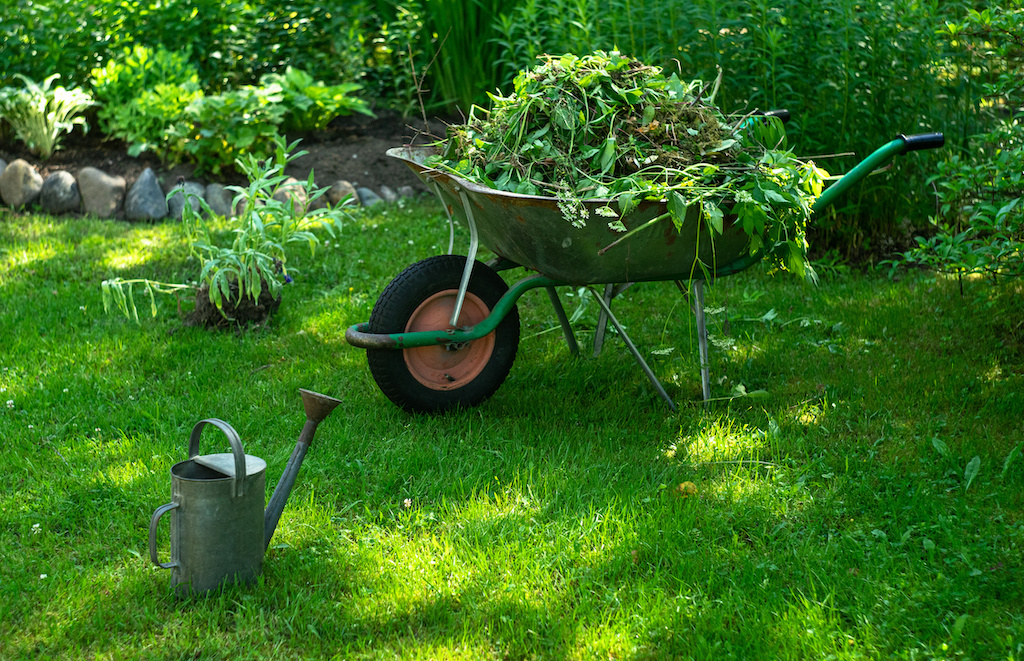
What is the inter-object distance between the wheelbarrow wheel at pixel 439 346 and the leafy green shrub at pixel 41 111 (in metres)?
3.96

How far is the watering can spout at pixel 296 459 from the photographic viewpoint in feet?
7.47

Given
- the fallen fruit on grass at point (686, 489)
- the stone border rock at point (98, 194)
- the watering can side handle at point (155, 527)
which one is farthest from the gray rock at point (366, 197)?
the watering can side handle at point (155, 527)

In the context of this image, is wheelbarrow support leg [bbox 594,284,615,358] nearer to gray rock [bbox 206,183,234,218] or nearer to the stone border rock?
the stone border rock

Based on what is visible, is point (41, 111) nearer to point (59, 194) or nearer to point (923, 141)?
point (59, 194)

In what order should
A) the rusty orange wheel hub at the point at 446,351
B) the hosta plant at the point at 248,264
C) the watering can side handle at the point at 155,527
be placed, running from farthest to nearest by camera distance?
1. the hosta plant at the point at 248,264
2. the rusty orange wheel hub at the point at 446,351
3. the watering can side handle at the point at 155,527

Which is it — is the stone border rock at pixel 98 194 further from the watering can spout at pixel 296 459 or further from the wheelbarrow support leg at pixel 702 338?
the watering can spout at pixel 296 459

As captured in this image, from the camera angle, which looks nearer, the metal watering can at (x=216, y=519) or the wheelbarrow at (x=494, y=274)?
the metal watering can at (x=216, y=519)

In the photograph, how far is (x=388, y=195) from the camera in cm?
623

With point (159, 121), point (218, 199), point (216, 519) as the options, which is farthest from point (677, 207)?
point (159, 121)

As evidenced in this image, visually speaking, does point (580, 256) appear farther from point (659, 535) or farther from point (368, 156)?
point (368, 156)

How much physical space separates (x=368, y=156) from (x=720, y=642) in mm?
5102

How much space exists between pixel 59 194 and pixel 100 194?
0.25 m

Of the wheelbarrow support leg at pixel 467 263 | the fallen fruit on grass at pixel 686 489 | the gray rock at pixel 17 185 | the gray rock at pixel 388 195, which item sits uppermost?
the wheelbarrow support leg at pixel 467 263

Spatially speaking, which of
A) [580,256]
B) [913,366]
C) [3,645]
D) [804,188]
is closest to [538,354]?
[580,256]
